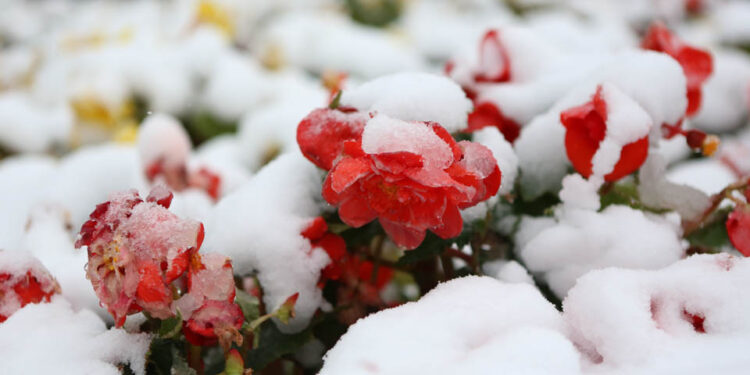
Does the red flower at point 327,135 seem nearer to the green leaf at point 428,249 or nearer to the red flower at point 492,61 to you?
the green leaf at point 428,249

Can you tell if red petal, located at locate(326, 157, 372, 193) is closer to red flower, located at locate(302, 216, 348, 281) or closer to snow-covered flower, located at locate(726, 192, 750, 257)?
red flower, located at locate(302, 216, 348, 281)

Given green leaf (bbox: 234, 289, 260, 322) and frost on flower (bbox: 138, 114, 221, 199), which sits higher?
green leaf (bbox: 234, 289, 260, 322)

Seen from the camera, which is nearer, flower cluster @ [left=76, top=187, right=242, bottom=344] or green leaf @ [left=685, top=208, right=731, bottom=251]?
flower cluster @ [left=76, top=187, right=242, bottom=344]

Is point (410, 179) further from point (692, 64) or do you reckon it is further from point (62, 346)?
point (692, 64)

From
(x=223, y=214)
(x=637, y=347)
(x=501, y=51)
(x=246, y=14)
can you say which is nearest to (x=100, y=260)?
(x=223, y=214)

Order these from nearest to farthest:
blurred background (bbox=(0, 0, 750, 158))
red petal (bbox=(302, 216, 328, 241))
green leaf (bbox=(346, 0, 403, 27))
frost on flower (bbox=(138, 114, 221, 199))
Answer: red petal (bbox=(302, 216, 328, 241)), frost on flower (bbox=(138, 114, 221, 199)), blurred background (bbox=(0, 0, 750, 158)), green leaf (bbox=(346, 0, 403, 27))

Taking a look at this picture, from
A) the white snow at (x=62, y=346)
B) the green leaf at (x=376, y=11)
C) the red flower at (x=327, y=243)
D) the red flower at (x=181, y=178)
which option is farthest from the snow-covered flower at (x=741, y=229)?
the green leaf at (x=376, y=11)

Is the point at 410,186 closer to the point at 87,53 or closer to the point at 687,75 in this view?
the point at 687,75

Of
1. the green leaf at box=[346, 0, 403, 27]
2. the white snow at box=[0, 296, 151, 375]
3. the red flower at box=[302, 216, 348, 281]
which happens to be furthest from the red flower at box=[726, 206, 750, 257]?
the green leaf at box=[346, 0, 403, 27]
